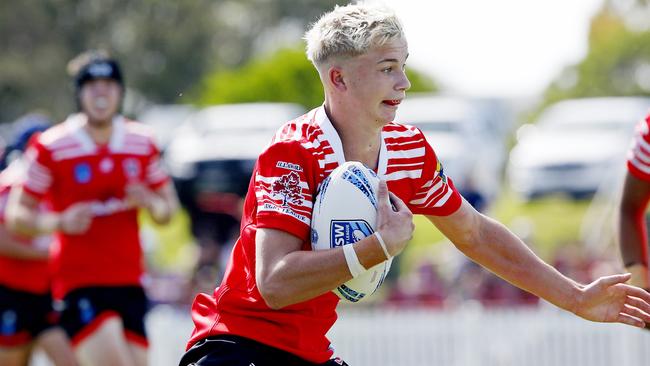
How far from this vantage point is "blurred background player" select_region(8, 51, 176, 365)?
773 centimetres

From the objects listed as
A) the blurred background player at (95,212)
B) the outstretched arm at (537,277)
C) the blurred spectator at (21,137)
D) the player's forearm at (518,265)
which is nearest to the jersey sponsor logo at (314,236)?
the outstretched arm at (537,277)

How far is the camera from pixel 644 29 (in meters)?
37.8

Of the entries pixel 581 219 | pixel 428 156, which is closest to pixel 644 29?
pixel 581 219

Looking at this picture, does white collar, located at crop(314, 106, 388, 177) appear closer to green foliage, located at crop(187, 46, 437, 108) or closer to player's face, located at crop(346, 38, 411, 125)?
player's face, located at crop(346, 38, 411, 125)

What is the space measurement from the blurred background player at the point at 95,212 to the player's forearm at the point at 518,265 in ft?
10.4

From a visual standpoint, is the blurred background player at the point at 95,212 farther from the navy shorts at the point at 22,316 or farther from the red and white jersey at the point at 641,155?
the red and white jersey at the point at 641,155

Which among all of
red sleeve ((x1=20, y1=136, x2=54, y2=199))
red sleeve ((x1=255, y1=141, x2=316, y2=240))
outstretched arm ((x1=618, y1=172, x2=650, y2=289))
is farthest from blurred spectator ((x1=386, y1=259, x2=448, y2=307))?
red sleeve ((x1=255, y1=141, x2=316, y2=240))

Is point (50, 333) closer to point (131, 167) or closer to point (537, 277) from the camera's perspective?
point (131, 167)

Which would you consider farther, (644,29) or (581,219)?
(644,29)

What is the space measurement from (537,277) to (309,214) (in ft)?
3.51

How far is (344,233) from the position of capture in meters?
4.33

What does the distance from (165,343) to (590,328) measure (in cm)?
375

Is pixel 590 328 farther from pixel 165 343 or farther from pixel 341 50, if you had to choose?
pixel 341 50

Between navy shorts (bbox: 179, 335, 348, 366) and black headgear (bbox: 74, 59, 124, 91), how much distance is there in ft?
11.4
